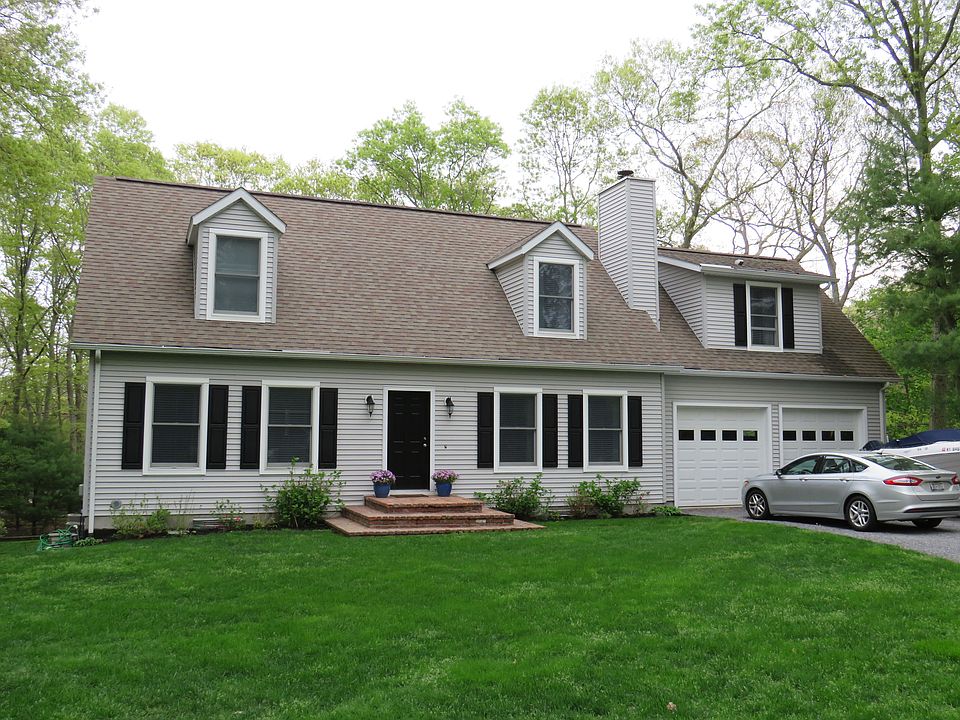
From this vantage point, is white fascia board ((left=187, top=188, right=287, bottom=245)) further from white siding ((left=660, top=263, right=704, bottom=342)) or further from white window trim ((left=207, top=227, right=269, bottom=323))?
white siding ((left=660, top=263, right=704, bottom=342))

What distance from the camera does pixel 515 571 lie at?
9.49m

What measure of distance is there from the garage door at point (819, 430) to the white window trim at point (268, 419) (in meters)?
10.4

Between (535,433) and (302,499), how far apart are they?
464 cm

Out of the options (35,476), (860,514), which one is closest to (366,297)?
(35,476)

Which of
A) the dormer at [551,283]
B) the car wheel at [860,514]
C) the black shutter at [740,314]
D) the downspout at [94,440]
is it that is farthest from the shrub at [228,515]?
the black shutter at [740,314]

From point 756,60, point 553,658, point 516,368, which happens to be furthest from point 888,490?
point 756,60

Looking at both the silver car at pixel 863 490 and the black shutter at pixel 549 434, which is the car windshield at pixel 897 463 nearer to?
the silver car at pixel 863 490

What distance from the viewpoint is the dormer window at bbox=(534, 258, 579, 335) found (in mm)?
16812

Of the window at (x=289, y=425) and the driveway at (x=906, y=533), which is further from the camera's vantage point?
the window at (x=289, y=425)

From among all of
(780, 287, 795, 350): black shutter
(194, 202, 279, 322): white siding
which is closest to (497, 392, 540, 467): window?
(194, 202, 279, 322): white siding

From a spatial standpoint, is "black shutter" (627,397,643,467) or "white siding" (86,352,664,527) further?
"black shutter" (627,397,643,467)

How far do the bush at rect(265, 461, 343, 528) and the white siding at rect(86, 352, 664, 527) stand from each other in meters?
0.26

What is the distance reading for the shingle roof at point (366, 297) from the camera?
561 inches

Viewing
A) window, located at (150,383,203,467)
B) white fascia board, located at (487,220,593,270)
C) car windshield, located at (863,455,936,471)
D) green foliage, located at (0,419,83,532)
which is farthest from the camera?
green foliage, located at (0,419,83,532)
